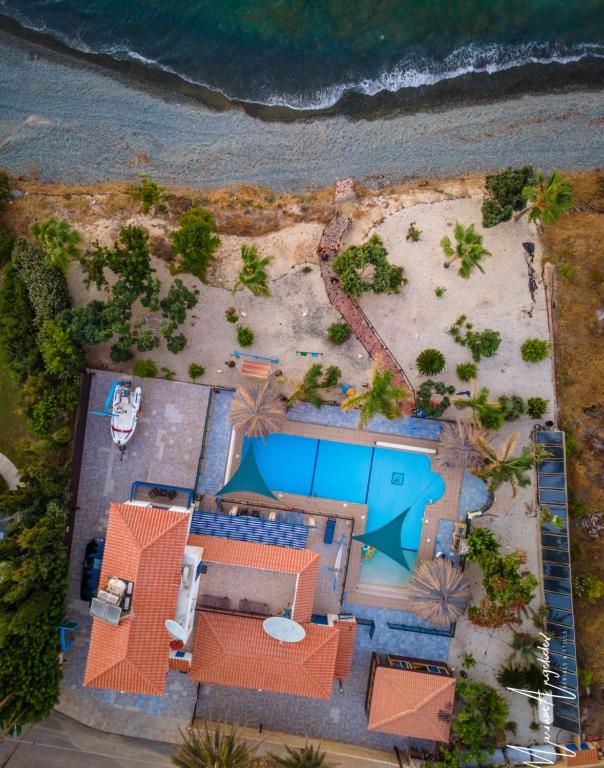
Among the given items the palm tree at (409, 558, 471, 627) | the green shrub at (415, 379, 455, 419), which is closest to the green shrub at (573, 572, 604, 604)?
the palm tree at (409, 558, 471, 627)

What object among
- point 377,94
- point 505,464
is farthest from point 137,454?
point 377,94

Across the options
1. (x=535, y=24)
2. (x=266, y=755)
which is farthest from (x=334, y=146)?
(x=266, y=755)

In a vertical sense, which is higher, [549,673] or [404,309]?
[404,309]

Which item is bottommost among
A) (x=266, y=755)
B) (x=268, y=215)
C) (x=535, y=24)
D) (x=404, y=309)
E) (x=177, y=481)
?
(x=266, y=755)

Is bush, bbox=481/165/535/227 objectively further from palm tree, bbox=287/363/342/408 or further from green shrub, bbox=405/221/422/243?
palm tree, bbox=287/363/342/408

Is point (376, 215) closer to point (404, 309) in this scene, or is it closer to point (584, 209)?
point (404, 309)

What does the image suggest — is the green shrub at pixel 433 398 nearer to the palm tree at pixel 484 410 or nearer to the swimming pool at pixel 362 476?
the palm tree at pixel 484 410

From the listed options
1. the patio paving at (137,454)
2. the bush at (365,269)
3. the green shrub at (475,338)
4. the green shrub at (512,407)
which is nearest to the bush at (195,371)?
the patio paving at (137,454)
